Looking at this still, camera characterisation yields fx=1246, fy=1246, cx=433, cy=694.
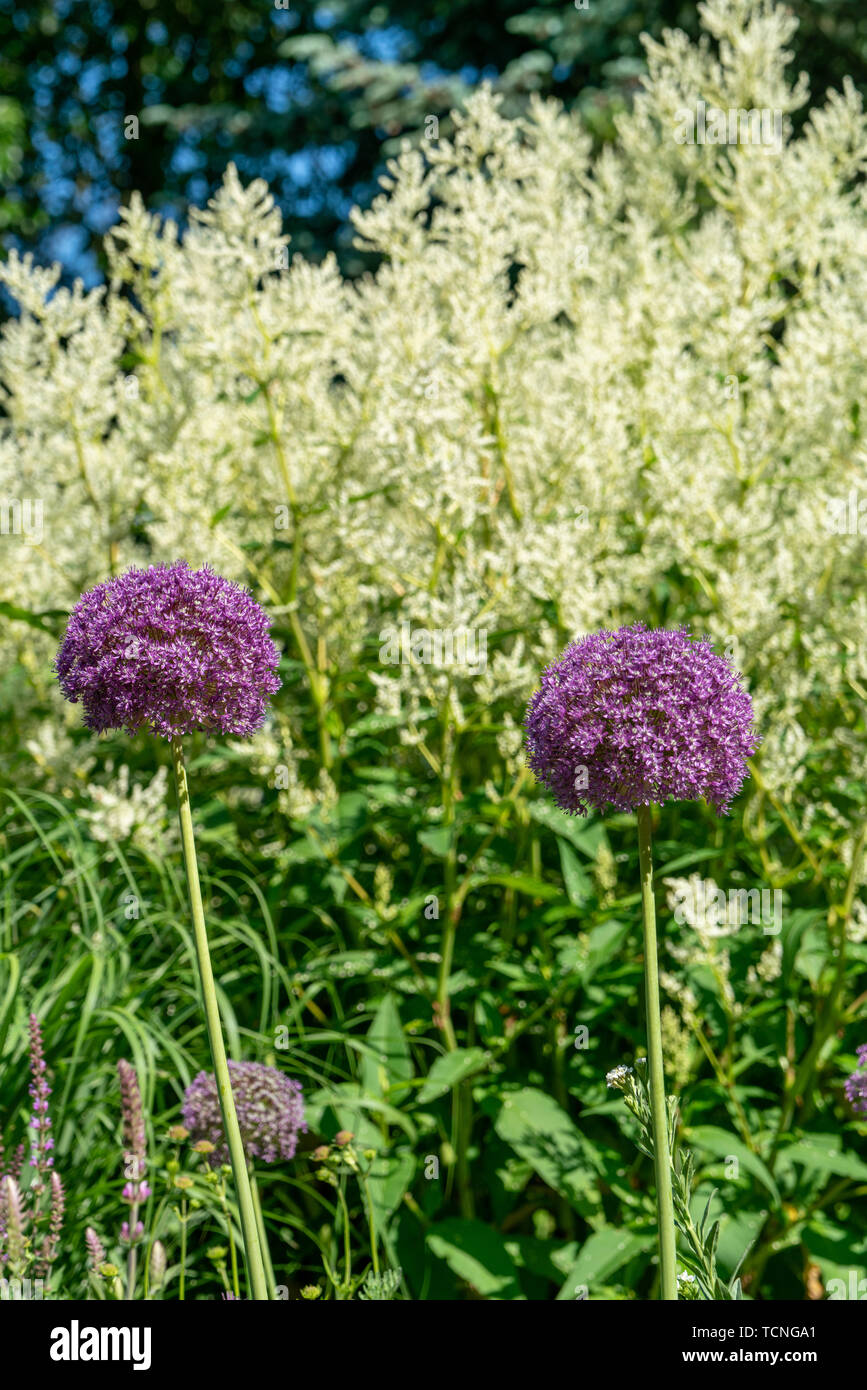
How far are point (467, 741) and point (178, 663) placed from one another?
7.93 feet

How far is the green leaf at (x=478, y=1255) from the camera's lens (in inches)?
131

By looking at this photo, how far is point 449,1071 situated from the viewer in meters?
3.47

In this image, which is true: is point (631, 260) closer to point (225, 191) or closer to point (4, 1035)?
point (225, 191)

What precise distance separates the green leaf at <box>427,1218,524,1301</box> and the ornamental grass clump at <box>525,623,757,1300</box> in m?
1.50

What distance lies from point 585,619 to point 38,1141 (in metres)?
2.18

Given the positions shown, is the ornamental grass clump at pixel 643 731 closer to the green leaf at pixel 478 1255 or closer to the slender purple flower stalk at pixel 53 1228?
the slender purple flower stalk at pixel 53 1228

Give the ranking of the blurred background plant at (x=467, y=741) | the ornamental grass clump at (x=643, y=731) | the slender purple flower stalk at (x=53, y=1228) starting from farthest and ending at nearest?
the blurred background plant at (x=467, y=741) → the slender purple flower stalk at (x=53, y=1228) → the ornamental grass clump at (x=643, y=731)

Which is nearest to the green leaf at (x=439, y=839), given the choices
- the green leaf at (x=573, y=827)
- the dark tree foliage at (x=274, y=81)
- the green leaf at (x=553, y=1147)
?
the green leaf at (x=573, y=827)

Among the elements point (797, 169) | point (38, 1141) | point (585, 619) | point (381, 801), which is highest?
point (797, 169)

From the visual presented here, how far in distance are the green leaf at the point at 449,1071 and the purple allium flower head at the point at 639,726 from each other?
1562 mm

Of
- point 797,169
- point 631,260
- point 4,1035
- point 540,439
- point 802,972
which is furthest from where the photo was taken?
point 631,260
